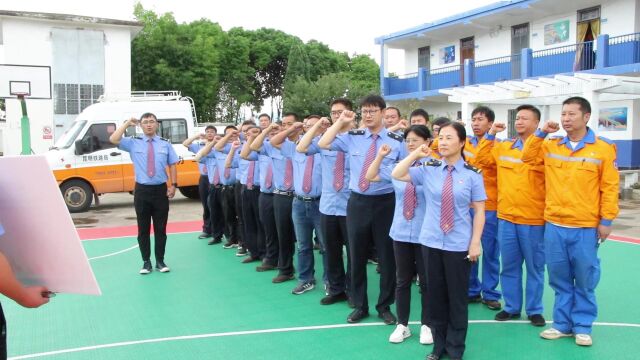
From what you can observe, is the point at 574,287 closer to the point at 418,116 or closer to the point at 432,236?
the point at 432,236

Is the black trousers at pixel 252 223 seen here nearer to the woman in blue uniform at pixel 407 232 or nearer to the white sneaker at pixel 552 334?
the woman in blue uniform at pixel 407 232

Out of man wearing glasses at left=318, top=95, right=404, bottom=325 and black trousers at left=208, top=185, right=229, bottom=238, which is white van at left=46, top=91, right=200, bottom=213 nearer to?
black trousers at left=208, top=185, right=229, bottom=238

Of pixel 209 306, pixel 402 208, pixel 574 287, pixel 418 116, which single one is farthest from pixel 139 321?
pixel 574 287

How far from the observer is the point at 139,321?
480 cm

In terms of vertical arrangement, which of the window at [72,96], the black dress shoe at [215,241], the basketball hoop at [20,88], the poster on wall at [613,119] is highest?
the window at [72,96]

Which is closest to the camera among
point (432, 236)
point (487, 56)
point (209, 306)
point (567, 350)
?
point (432, 236)

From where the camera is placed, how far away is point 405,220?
13.3ft

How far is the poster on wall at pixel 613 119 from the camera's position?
1530cm

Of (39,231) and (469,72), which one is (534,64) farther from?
(39,231)

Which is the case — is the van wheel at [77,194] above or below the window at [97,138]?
below

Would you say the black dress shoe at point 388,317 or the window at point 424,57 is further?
the window at point 424,57

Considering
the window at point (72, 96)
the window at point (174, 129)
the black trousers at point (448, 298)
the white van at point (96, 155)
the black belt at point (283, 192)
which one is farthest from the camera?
the window at point (72, 96)

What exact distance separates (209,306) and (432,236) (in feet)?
8.02

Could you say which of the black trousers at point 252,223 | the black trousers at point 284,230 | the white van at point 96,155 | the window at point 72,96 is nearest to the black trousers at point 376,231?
the black trousers at point 284,230
